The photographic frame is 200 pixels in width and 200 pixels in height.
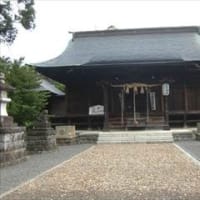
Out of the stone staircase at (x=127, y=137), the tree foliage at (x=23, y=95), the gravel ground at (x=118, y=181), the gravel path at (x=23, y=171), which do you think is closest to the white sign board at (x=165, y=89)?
the stone staircase at (x=127, y=137)

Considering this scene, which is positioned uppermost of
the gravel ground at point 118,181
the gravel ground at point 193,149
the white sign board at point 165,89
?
the white sign board at point 165,89

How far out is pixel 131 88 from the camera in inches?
1128

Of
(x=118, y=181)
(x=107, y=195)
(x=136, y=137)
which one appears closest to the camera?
(x=107, y=195)

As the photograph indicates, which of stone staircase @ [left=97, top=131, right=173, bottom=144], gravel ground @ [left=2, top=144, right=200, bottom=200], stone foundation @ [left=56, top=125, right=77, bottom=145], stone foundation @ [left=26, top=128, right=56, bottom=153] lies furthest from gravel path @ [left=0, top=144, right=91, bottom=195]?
stone staircase @ [left=97, top=131, right=173, bottom=144]

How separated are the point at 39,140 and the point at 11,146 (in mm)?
5399

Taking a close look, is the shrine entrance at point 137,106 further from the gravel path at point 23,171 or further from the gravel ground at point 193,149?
the gravel path at point 23,171

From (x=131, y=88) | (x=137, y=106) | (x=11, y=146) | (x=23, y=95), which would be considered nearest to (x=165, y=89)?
(x=131, y=88)

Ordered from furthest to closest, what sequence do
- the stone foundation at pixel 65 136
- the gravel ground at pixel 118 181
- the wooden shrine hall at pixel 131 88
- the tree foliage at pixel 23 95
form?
the wooden shrine hall at pixel 131 88, the stone foundation at pixel 65 136, the tree foliage at pixel 23 95, the gravel ground at pixel 118 181

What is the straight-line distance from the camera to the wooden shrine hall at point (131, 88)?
27922mm

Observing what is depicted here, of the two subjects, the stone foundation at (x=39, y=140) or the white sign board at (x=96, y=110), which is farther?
the white sign board at (x=96, y=110)

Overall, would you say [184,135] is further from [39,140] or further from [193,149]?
[39,140]

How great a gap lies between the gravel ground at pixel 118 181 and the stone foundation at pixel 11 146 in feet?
4.79

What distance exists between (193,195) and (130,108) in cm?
2090

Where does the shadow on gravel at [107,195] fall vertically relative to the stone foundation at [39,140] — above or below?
below
